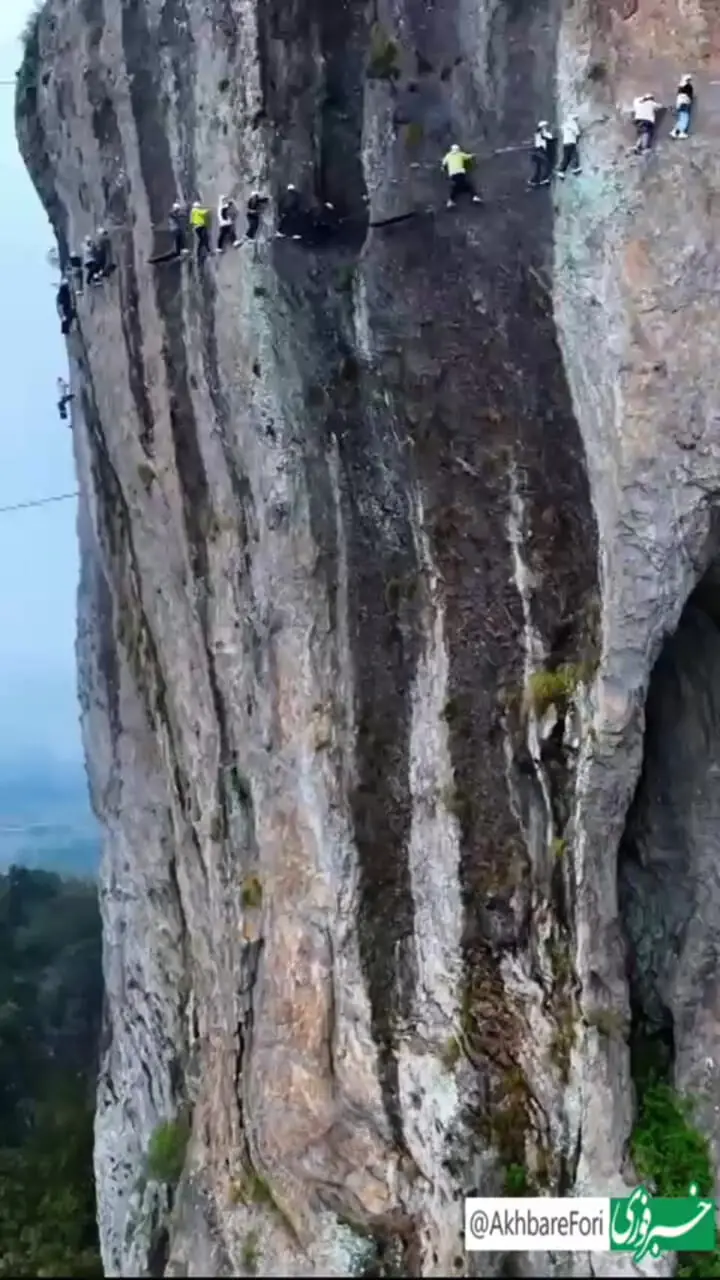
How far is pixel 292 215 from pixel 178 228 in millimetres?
1696

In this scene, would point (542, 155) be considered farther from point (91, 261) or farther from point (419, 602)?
point (91, 261)

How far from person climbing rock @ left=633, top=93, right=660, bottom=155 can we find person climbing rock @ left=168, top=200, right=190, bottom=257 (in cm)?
553

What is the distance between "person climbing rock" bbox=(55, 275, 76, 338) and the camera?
691 inches

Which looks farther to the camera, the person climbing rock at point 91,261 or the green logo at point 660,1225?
the person climbing rock at point 91,261

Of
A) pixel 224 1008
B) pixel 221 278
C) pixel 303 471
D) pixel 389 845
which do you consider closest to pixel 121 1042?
pixel 224 1008

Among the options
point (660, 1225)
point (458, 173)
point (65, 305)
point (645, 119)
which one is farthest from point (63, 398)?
A: point (660, 1225)

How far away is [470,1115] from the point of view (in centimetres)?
1209

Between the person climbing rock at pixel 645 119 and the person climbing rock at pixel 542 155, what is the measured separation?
3.14ft

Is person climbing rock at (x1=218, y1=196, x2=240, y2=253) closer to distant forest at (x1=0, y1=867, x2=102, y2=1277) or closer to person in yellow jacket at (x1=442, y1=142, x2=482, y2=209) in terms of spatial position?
person in yellow jacket at (x1=442, y1=142, x2=482, y2=209)

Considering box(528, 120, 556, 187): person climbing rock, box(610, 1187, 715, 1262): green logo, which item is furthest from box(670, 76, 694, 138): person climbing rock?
box(610, 1187, 715, 1262): green logo

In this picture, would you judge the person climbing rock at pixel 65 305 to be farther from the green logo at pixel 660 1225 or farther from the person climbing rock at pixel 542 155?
the green logo at pixel 660 1225

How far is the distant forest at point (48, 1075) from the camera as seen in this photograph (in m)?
17.9

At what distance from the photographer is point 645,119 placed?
37.8 ft

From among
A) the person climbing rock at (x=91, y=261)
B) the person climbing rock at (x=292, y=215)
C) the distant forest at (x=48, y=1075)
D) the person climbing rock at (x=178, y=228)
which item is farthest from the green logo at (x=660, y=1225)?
the person climbing rock at (x=91, y=261)
